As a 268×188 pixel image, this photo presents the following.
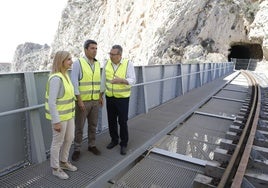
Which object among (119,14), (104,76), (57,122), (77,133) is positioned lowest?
(77,133)

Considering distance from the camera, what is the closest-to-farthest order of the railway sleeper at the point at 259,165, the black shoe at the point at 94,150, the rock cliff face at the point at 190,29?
the railway sleeper at the point at 259,165 → the black shoe at the point at 94,150 → the rock cliff face at the point at 190,29

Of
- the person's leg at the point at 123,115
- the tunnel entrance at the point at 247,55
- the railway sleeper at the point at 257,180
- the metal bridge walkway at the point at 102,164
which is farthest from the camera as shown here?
the tunnel entrance at the point at 247,55

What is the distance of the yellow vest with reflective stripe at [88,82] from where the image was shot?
4.25 meters

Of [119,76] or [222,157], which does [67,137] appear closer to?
[119,76]

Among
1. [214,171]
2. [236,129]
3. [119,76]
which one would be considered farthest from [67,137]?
[236,129]

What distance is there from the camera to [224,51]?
41.5m

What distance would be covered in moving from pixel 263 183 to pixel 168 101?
6447 mm

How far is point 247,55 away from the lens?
168ft

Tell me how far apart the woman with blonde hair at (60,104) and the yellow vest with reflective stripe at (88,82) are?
0.60 m

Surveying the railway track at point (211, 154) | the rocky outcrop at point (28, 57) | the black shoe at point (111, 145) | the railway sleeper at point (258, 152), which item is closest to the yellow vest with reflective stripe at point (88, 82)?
the black shoe at point (111, 145)

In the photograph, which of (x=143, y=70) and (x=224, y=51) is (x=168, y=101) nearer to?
(x=143, y=70)

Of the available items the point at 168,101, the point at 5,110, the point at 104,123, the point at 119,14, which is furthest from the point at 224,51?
the point at 5,110

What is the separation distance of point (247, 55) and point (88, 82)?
52679 mm

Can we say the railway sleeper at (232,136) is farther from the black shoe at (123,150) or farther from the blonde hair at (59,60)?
the blonde hair at (59,60)
